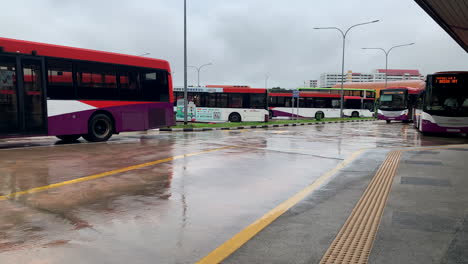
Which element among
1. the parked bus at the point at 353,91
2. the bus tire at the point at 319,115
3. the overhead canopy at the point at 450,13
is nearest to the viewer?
the overhead canopy at the point at 450,13

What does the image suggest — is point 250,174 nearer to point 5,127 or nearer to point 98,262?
point 98,262

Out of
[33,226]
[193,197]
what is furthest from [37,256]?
[193,197]

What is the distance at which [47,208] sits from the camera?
5.43 metres

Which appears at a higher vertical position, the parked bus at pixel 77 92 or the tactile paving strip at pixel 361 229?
the parked bus at pixel 77 92

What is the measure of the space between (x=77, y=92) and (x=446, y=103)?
17182 millimetres

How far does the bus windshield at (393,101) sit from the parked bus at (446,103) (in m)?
16.0

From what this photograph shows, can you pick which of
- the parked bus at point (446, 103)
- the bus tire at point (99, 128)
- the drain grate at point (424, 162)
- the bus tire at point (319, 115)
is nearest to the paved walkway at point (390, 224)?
the drain grate at point (424, 162)

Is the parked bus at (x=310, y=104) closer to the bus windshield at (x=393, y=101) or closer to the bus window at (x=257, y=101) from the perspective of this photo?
the bus windshield at (x=393, y=101)

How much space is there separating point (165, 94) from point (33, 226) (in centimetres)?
1320

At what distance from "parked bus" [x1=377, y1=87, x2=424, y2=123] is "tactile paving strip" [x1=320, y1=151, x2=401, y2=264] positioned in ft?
101

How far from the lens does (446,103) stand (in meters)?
19.4

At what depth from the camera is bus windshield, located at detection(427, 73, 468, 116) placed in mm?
18984

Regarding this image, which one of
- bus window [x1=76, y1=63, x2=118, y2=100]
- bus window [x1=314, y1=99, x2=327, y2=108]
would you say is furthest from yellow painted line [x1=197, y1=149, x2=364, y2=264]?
bus window [x1=314, y1=99, x2=327, y2=108]

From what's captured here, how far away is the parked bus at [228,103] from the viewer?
31.7 m
